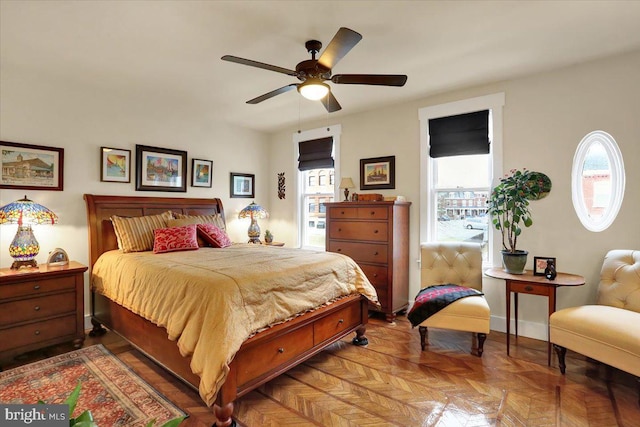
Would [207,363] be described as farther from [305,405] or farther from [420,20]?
[420,20]

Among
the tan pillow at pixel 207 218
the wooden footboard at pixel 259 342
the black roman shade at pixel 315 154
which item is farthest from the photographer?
the black roman shade at pixel 315 154

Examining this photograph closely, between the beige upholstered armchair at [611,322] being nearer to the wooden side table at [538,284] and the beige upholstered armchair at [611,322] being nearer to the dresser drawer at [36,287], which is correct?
the wooden side table at [538,284]

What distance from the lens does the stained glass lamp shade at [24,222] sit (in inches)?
112

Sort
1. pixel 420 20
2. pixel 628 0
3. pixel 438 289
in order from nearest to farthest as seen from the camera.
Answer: pixel 628 0
pixel 420 20
pixel 438 289

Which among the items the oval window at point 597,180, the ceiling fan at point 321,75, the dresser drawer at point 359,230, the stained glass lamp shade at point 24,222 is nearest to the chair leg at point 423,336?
the dresser drawer at point 359,230

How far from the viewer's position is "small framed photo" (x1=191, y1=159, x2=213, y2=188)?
15.0ft

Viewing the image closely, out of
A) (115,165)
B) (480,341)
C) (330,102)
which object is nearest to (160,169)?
(115,165)

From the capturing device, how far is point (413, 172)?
4.07 metres

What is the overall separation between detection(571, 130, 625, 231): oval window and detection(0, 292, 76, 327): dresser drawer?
480cm

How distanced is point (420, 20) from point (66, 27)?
259 cm

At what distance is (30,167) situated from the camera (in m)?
3.23

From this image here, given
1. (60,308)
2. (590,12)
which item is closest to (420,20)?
(590,12)

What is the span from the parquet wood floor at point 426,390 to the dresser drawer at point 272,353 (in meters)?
0.25

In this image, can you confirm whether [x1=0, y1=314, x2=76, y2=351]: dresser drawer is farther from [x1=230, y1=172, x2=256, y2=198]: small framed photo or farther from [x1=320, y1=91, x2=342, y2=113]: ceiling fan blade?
[x1=320, y1=91, x2=342, y2=113]: ceiling fan blade
